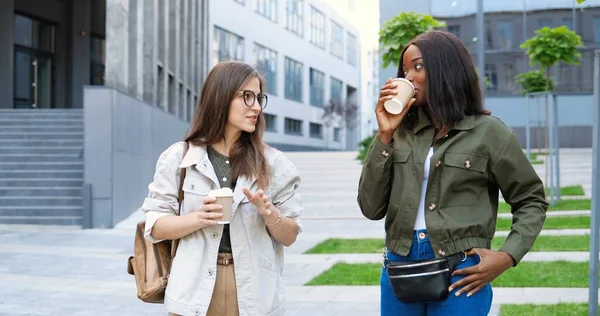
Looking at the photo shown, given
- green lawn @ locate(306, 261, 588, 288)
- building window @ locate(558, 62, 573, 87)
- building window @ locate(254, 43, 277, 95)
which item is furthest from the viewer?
building window @ locate(254, 43, 277, 95)

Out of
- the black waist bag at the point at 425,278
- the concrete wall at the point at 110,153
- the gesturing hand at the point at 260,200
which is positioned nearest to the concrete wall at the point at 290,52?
the concrete wall at the point at 110,153

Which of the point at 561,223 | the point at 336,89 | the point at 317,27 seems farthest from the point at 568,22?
the point at 336,89

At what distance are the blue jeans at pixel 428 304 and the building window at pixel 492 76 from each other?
36038 millimetres

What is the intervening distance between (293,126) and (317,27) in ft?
32.5

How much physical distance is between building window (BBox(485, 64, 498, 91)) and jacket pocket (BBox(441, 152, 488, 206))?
36.0 metres

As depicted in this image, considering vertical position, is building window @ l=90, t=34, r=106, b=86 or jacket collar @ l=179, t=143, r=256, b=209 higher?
building window @ l=90, t=34, r=106, b=86

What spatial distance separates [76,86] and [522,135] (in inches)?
782

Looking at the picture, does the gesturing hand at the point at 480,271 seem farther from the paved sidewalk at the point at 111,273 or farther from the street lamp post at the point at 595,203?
the paved sidewalk at the point at 111,273

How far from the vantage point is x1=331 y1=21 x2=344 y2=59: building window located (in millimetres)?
70938

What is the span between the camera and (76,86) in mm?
34156

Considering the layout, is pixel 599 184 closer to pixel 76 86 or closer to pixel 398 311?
pixel 398 311

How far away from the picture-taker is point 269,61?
54.8 metres

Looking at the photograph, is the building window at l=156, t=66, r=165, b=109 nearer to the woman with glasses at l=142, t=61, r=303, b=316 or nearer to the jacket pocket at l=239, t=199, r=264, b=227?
the woman with glasses at l=142, t=61, r=303, b=316

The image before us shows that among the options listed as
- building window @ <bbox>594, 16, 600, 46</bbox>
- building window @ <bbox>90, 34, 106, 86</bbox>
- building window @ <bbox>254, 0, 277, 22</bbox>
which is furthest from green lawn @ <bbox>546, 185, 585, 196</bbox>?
building window @ <bbox>254, 0, 277, 22</bbox>
